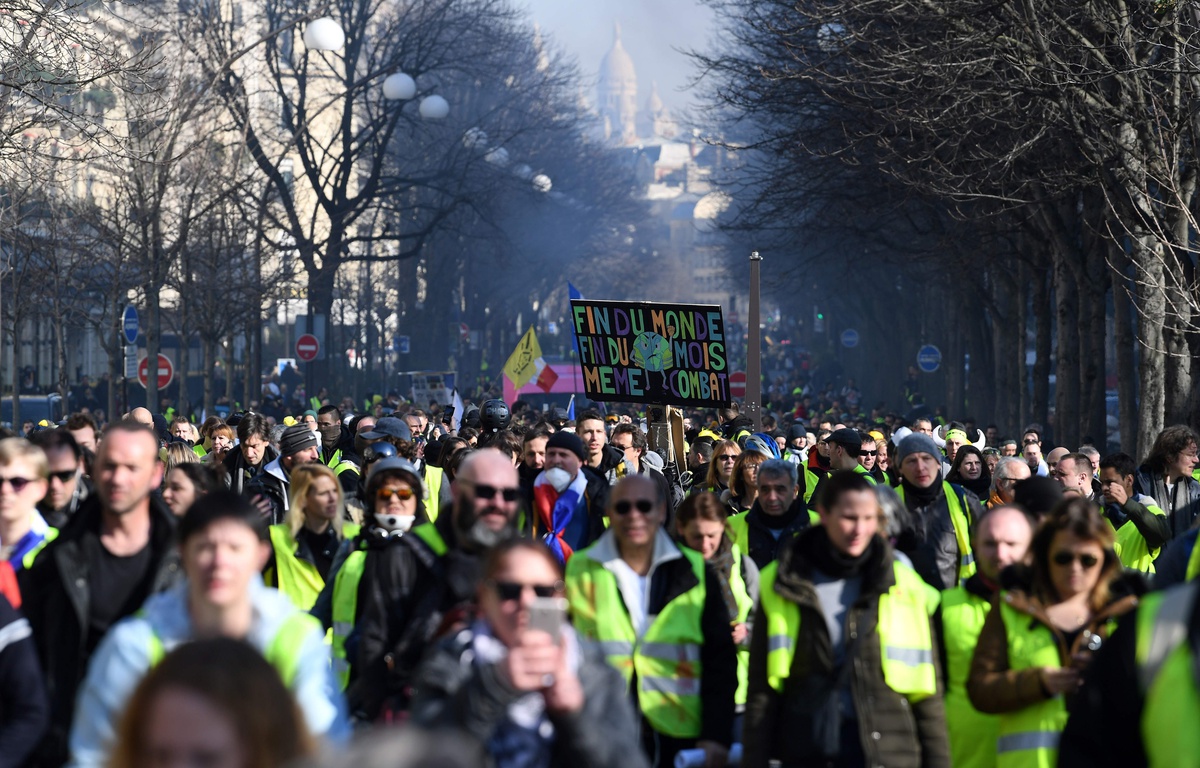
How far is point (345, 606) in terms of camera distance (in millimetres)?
6059

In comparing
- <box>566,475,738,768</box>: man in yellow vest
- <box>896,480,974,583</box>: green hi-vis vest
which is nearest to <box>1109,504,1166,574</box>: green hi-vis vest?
<box>896,480,974,583</box>: green hi-vis vest

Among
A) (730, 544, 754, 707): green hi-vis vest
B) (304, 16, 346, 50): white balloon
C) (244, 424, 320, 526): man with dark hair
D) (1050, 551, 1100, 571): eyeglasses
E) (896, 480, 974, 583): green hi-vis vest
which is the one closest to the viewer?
(1050, 551, 1100, 571): eyeglasses

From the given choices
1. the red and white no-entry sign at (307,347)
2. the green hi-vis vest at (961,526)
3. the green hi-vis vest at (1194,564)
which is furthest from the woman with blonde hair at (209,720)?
the red and white no-entry sign at (307,347)

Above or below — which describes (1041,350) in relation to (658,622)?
above

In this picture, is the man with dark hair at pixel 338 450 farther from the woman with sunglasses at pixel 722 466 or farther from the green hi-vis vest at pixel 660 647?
the green hi-vis vest at pixel 660 647

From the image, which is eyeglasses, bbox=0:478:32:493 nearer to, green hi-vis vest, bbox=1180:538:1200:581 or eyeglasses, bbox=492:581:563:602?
eyeglasses, bbox=492:581:563:602

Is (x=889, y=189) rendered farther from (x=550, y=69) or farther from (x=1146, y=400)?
(x=550, y=69)

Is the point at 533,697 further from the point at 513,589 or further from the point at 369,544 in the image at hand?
the point at 369,544

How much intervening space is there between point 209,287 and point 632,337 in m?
15.6

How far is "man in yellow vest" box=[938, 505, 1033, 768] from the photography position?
5816 mm

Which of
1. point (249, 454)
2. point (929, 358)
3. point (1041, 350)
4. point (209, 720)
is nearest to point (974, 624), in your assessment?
point (209, 720)

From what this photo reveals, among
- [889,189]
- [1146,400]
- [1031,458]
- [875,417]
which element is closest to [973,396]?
[875,417]

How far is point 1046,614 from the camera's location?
5402 millimetres

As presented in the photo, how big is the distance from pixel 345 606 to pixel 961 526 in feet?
10.7
